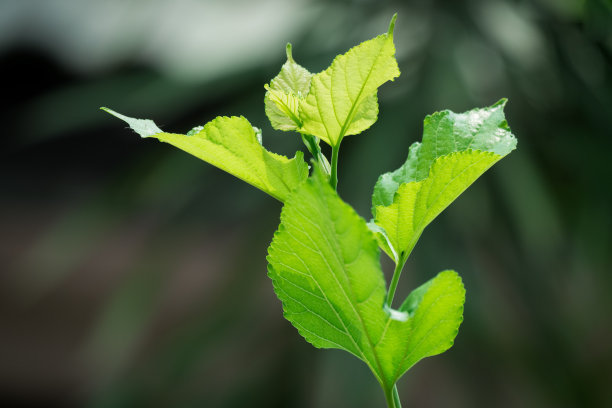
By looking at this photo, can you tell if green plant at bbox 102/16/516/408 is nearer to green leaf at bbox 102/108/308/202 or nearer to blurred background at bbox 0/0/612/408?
green leaf at bbox 102/108/308/202

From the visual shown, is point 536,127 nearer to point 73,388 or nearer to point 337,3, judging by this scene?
point 337,3

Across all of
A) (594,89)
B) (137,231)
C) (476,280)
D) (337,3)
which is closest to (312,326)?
(476,280)

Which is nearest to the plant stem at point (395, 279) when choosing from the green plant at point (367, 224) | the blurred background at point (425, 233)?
the green plant at point (367, 224)

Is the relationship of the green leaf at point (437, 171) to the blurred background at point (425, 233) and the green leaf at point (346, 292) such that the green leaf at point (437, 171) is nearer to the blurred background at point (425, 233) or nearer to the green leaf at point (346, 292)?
the green leaf at point (346, 292)

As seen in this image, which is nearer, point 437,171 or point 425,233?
point 437,171

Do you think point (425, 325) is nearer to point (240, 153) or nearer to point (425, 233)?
point (240, 153)

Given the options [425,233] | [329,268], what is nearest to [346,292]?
[329,268]
